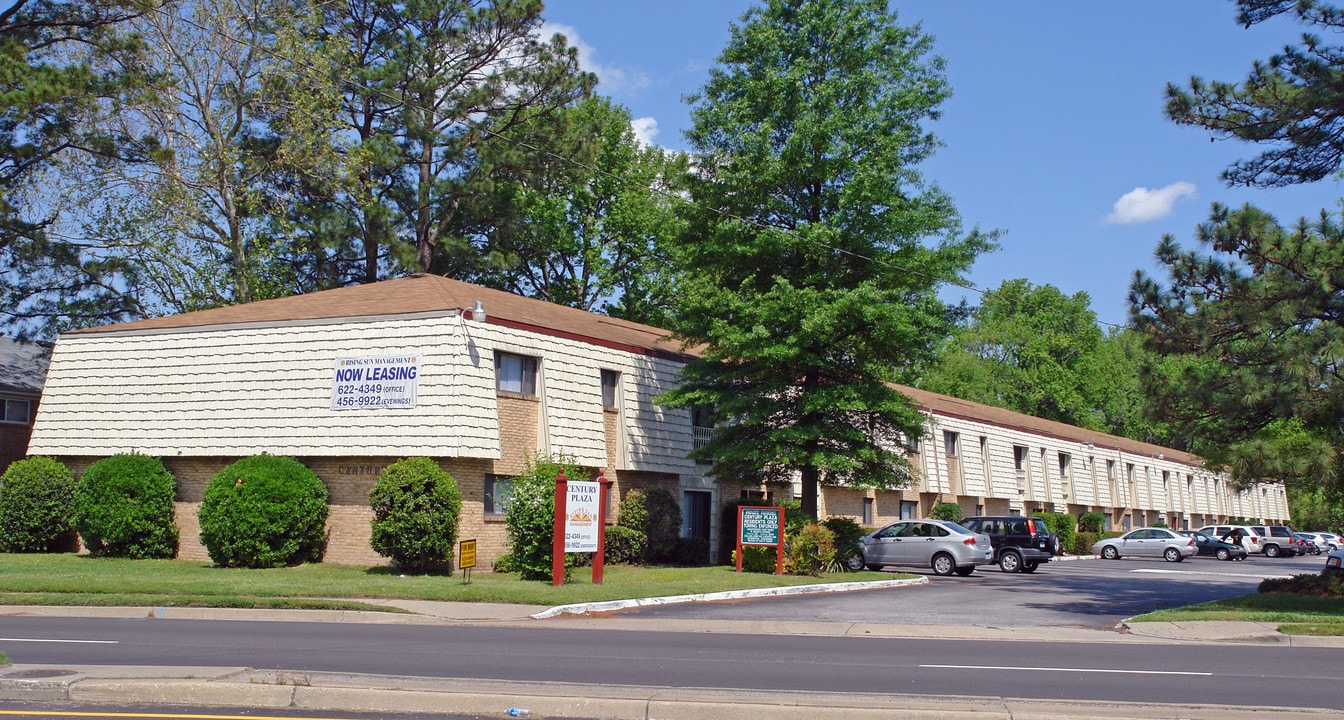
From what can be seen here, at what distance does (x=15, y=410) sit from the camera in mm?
37500

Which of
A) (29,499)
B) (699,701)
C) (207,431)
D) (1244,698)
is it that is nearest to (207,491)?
(207,431)

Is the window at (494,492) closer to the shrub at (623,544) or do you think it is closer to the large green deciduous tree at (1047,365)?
the shrub at (623,544)

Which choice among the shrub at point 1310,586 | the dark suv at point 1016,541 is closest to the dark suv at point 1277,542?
the dark suv at point 1016,541

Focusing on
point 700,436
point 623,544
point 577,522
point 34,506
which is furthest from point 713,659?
point 34,506

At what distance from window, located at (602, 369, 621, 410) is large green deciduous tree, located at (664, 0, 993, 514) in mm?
1612

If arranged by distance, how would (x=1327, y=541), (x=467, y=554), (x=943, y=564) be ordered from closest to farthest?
(x=467, y=554) < (x=943, y=564) < (x=1327, y=541)

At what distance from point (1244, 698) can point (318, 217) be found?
38183 millimetres

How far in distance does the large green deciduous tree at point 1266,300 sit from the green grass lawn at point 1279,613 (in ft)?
7.28

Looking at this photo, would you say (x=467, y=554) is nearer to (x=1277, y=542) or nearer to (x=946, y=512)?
(x=946, y=512)

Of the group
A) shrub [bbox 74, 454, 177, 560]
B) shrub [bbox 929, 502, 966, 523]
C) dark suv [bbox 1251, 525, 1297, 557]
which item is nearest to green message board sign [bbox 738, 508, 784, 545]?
shrub [bbox 74, 454, 177, 560]

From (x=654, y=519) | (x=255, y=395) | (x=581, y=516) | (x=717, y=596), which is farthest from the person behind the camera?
(x=654, y=519)

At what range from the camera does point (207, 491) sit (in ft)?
82.8

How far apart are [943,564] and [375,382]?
15617 mm

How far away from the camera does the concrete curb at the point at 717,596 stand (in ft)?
60.3
